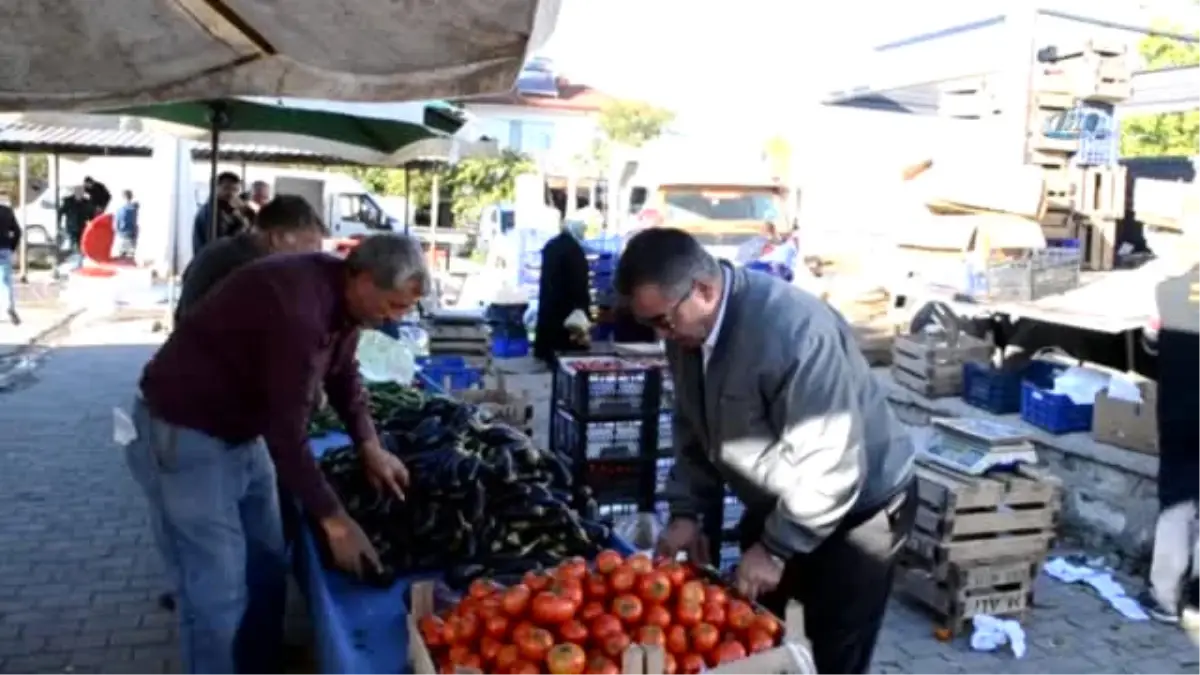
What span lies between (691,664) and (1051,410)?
5252 mm

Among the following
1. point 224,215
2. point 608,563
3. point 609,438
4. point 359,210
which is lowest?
point 609,438

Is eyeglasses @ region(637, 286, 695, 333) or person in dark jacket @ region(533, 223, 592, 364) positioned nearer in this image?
eyeglasses @ region(637, 286, 695, 333)

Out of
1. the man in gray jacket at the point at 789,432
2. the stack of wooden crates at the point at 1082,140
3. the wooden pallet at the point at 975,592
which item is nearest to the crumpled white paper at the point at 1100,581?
the wooden pallet at the point at 975,592

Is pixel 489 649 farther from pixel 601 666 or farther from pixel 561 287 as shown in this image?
pixel 561 287

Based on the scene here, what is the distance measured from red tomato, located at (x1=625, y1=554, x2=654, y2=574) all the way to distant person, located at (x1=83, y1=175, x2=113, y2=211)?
22.7 m

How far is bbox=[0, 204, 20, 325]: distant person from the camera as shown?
1375cm

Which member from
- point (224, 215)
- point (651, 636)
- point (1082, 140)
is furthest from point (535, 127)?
point (651, 636)

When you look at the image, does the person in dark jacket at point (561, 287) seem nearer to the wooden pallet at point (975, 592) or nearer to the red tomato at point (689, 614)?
the wooden pallet at point (975, 592)

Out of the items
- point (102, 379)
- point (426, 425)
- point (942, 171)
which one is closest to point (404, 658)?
point (426, 425)

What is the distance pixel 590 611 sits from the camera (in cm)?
268

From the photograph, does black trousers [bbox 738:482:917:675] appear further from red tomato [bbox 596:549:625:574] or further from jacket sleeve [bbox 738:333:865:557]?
red tomato [bbox 596:549:625:574]

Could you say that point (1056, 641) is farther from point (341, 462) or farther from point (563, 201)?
point (563, 201)

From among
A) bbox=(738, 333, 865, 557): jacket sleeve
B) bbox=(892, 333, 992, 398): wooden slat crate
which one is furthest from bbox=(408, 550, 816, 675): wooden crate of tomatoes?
bbox=(892, 333, 992, 398): wooden slat crate

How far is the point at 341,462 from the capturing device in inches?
167
